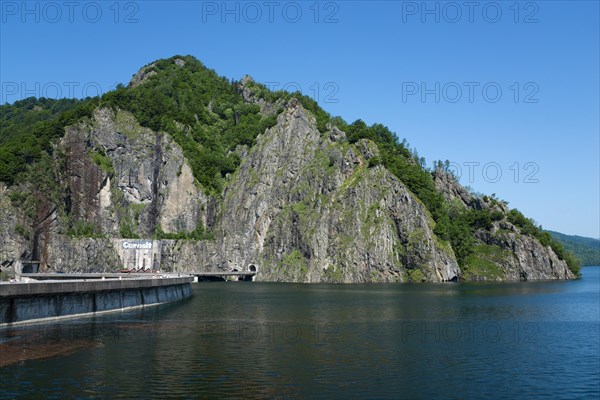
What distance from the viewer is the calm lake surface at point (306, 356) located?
34.0 metres

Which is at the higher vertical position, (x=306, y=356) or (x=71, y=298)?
(x=71, y=298)

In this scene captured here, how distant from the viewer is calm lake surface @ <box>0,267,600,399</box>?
112 ft

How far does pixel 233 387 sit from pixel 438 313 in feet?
160

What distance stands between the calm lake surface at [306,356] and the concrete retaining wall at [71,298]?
2.21 m

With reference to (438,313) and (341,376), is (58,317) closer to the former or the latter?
(341,376)

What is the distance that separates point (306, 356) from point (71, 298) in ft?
112

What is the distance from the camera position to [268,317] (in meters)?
72.4

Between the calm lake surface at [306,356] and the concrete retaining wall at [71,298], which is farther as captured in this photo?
the concrete retaining wall at [71,298]

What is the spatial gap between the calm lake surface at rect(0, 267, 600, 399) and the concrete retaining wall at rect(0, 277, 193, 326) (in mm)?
2214

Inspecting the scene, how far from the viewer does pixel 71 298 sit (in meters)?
66.1

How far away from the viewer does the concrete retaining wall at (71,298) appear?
5550 cm

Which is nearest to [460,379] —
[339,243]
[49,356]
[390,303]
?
[49,356]

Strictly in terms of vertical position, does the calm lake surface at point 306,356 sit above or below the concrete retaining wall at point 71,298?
below

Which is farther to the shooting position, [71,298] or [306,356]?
[71,298]
